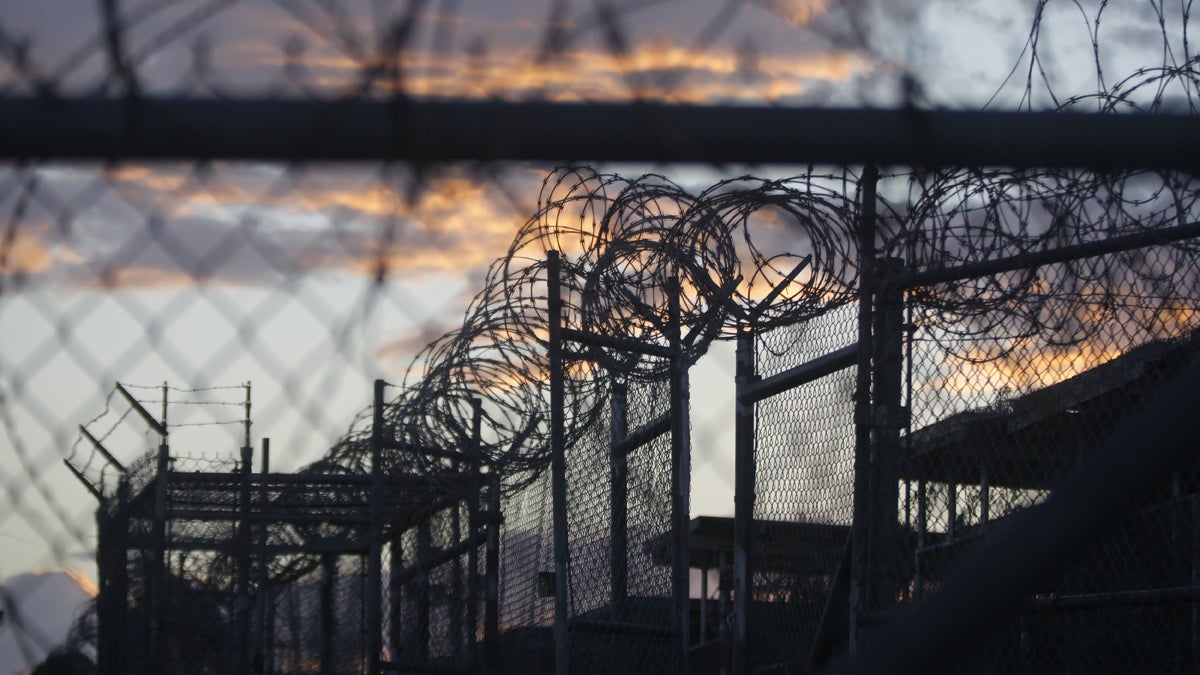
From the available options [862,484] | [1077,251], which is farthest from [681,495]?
[1077,251]

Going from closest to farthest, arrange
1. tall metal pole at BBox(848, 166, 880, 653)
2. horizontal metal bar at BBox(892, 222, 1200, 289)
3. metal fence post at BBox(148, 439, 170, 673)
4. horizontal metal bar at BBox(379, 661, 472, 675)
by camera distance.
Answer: horizontal metal bar at BBox(892, 222, 1200, 289)
tall metal pole at BBox(848, 166, 880, 653)
horizontal metal bar at BBox(379, 661, 472, 675)
metal fence post at BBox(148, 439, 170, 673)

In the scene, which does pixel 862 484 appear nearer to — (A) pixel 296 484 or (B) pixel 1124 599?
(B) pixel 1124 599

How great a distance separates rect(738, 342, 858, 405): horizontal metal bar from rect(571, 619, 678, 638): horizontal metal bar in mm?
1181

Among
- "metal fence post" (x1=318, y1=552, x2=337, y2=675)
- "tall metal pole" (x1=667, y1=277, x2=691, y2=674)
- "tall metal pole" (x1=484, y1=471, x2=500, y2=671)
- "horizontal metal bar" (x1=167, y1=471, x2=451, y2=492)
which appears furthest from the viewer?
"metal fence post" (x1=318, y1=552, x2=337, y2=675)

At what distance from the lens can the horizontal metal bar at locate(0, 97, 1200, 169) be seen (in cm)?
191

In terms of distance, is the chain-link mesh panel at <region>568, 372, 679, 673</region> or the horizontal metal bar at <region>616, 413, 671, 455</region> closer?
the chain-link mesh panel at <region>568, 372, 679, 673</region>

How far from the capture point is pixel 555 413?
18.8 ft

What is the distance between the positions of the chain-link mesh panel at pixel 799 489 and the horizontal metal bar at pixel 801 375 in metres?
0.13

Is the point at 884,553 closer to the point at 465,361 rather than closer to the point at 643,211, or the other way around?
the point at 643,211

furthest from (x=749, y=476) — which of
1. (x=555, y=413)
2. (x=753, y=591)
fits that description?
(x=555, y=413)

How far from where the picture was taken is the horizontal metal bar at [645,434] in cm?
701

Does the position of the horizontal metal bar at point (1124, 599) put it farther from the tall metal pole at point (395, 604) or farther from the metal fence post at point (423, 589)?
the tall metal pole at point (395, 604)

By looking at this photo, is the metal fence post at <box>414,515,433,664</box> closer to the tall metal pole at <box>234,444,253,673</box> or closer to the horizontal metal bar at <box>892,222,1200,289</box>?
the tall metal pole at <box>234,444,253,673</box>

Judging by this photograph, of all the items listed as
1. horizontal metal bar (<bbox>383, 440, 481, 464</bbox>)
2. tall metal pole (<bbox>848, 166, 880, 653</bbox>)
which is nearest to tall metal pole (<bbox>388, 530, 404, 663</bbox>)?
horizontal metal bar (<bbox>383, 440, 481, 464</bbox>)
